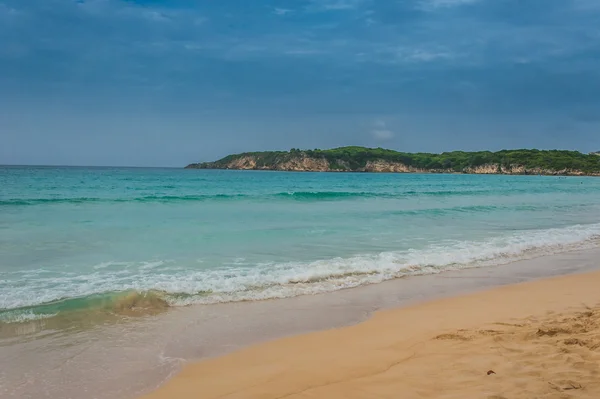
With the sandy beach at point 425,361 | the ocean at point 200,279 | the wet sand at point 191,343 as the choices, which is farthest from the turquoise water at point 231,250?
the sandy beach at point 425,361

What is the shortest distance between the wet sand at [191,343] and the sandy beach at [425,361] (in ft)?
0.13

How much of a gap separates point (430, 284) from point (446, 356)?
3925mm

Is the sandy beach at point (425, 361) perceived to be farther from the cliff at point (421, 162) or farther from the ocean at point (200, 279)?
the cliff at point (421, 162)

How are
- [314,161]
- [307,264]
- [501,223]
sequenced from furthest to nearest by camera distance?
[314,161] < [501,223] < [307,264]

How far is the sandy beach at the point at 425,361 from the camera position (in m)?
3.80

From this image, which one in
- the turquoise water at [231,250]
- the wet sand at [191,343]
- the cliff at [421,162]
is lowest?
the wet sand at [191,343]

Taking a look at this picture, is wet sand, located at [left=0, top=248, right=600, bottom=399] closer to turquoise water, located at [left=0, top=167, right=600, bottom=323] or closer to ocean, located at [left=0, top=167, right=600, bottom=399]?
ocean, located at [left=0, top=167, right=600, bottom=399]

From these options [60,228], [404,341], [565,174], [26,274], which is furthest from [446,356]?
[565,174]

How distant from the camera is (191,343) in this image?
17.3 ft

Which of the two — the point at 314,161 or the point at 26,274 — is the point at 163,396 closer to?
the point at 26,274

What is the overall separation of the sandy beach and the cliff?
139m

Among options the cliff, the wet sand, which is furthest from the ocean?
the cliff

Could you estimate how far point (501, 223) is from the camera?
17.8 m

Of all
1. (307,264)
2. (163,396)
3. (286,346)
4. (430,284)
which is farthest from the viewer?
(307,264)
